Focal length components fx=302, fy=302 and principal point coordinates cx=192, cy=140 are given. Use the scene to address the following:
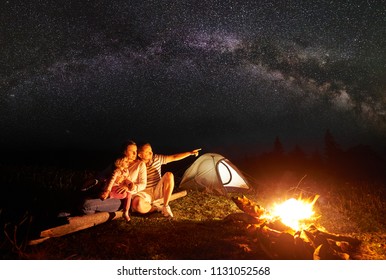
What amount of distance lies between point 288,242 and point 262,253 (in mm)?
388

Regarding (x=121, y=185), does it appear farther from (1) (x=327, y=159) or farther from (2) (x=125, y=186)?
(1) (x=327, y=159)

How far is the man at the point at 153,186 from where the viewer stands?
5.63 m

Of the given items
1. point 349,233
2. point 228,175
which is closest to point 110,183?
point 349,233

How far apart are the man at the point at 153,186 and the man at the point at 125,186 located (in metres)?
0.19

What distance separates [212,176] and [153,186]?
3782 millimetres

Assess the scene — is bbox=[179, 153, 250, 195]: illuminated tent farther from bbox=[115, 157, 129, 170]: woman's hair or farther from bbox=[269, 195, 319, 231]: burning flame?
bbox=[115, 157, 129, 170]: woman's hair

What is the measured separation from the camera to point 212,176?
385 inches

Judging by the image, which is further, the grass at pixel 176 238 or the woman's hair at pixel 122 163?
the woman's hair at pixel 122 163

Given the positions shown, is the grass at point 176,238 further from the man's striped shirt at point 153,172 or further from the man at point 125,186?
the man's striped shirt at point 153,172

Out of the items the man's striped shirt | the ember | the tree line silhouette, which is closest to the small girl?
the man's striped shirt

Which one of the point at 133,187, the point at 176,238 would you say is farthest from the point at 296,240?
the point at 133,187

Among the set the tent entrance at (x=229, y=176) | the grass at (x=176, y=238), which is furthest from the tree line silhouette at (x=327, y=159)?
the grass at (x=176, y=238)

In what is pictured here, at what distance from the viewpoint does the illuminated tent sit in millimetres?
9742
